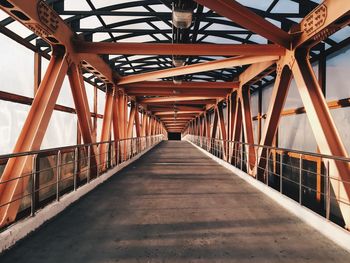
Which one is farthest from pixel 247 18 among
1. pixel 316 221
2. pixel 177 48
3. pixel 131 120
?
pixel 131 120

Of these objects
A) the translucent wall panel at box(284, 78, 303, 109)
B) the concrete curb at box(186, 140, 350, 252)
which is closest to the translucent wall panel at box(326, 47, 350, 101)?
the translucent wall panel at box(284, 78, 303, 109)

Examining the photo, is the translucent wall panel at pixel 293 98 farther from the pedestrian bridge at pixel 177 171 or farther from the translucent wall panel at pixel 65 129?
the translucent wall panel at pixel 65 129

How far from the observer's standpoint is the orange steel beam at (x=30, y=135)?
5.02 metres

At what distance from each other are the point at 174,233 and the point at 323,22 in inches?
210

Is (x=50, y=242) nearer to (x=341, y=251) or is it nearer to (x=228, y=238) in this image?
(x=228, y=238)

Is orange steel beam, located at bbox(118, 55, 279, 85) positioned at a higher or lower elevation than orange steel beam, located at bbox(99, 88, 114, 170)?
higher

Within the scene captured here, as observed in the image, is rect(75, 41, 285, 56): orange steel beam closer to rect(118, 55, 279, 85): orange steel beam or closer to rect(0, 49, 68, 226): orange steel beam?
rect(118, 55, 279, 85): orange steel beam

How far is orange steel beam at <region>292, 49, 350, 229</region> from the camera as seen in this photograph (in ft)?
17.6

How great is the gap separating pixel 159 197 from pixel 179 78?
7.84 metres

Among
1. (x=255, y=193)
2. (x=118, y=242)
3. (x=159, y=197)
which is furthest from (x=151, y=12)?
(x=118, y=242)

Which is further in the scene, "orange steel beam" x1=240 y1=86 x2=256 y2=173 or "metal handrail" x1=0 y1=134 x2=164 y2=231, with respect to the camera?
"orange steel beam" x1=240 y1=86 x2=256 y2=173

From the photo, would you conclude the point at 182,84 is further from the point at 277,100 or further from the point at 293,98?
the point at 277,100

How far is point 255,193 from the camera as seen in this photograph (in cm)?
673

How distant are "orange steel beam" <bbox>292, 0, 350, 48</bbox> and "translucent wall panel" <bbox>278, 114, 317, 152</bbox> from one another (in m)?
4.16
